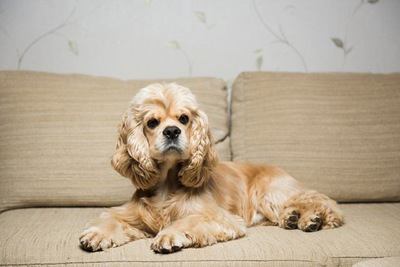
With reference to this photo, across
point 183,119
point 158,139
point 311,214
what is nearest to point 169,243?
point 158,139

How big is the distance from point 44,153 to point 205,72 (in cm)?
105

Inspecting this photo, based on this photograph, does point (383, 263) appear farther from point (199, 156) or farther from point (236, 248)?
point (199, 156)

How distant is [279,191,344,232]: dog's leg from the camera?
6.77ft

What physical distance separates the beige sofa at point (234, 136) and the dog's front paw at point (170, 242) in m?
0.46

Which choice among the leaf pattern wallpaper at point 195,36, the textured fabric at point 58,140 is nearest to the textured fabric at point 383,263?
the textured fabric at point 58,140

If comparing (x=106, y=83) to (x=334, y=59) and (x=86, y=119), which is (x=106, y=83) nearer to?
(x=86, y=119)

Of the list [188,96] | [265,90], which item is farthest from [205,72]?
[188,96]

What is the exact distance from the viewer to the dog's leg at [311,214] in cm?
206

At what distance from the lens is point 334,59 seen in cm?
306

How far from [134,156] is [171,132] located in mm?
198

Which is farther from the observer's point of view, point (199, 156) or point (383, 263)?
point (199, 156)

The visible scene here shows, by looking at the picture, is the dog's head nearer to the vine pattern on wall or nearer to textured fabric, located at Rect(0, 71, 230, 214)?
textured fabric, located at Rect(0, 71, 230, 214)

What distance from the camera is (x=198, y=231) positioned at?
1.86m

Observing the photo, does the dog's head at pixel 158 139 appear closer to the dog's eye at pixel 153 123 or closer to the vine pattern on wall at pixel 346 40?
the dog's eye at pixel 153 123
